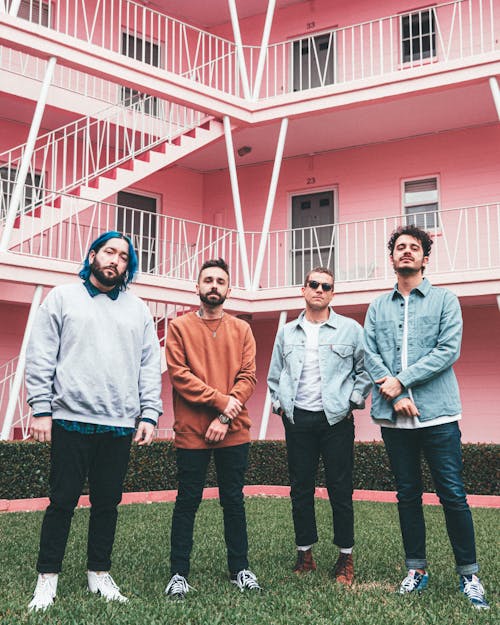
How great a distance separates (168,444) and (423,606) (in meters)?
6.54

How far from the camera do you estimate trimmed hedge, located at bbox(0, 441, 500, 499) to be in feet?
Result: 28.4

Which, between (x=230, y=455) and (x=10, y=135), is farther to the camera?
(x=10, y=135)

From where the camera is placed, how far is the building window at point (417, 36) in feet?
46.3

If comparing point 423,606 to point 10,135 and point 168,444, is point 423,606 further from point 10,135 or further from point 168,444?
point 10,135

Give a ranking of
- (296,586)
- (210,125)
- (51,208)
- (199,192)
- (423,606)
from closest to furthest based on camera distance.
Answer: (423,606) < (296,586) < (51,208) < (210,125) < (199,192)

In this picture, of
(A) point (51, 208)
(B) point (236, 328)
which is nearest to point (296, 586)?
(B) point (236, 328)

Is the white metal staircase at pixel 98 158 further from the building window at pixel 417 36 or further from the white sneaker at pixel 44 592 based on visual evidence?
the white sneaker at pixel 44 592

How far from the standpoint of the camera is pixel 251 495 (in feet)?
33.1

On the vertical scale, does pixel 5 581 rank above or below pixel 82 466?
below

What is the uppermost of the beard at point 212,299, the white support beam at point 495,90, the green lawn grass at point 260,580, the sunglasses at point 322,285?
the white support beam at point 495,90

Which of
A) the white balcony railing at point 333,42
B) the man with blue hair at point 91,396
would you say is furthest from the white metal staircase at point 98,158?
the man with blue hair at point 91,396

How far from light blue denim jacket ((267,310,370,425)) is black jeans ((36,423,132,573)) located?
49.8 inches

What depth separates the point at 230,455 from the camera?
424 centimetres

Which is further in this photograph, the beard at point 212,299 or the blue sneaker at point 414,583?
the beard at point 212,299
